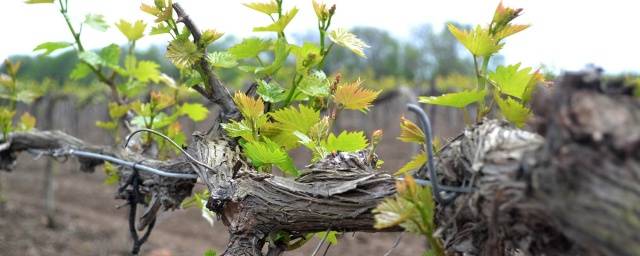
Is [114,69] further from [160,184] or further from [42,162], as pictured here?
[42,162]

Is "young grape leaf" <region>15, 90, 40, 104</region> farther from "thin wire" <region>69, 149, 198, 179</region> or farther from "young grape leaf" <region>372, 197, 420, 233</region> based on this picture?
"young grape leaf" <region>372, 197, 420, 233</region>

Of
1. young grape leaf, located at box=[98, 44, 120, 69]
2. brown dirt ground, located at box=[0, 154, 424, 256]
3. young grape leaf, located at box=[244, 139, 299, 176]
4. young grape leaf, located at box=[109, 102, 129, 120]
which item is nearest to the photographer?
→ young grape leaf, located at box=[244, 139, 299, 176]

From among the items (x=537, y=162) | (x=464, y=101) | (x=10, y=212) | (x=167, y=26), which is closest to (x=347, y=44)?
(x=464, y=101)

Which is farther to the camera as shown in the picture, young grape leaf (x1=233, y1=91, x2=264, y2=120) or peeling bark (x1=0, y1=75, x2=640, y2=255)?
young grape leaf (x1=233, y1=91, x2=264, y2=120)

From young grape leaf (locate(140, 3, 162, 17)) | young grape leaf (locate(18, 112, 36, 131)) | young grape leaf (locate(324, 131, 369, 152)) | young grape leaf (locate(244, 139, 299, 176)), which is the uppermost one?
young grape leaf (locate(140, 3, 162, 17))

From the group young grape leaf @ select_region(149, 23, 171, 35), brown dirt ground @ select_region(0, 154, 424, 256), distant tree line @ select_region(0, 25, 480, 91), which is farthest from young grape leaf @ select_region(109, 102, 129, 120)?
distant tree line @ select_region(0, 25, 480, 91)
